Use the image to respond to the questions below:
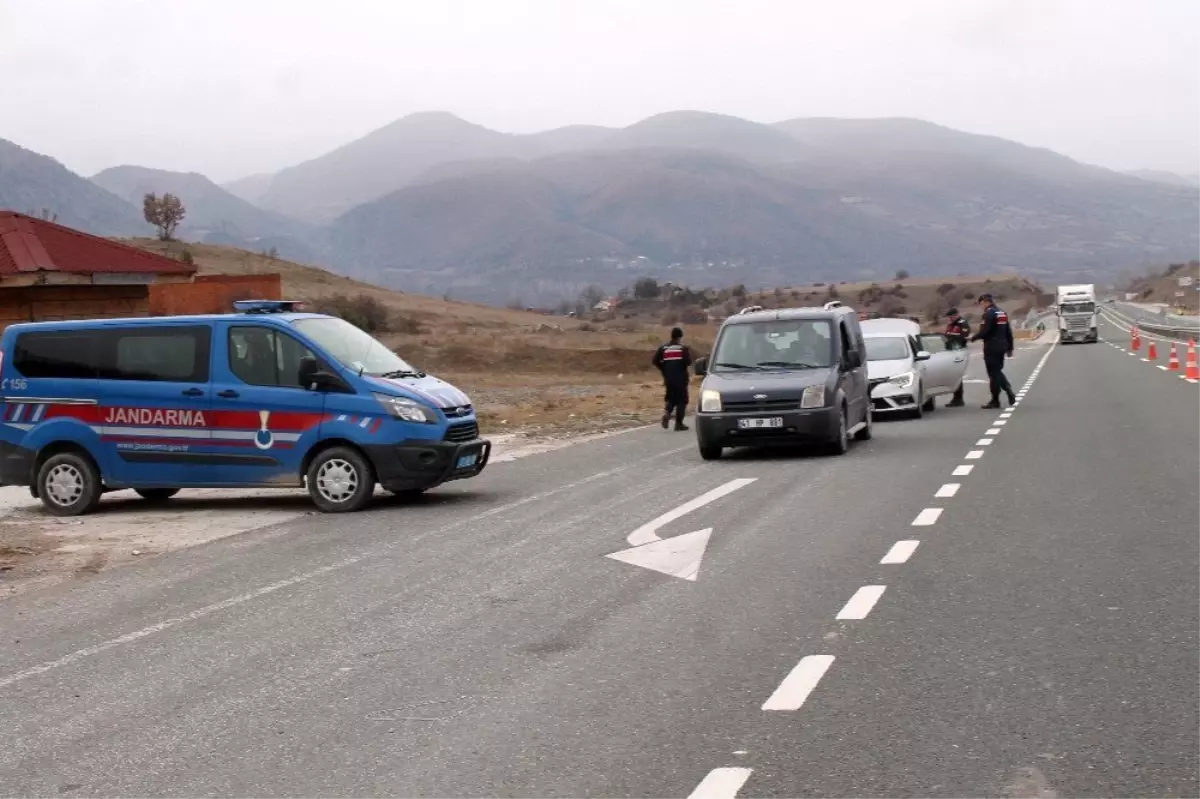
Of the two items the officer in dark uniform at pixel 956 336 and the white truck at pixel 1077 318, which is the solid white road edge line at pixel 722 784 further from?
the white truck at pixel 1077 318

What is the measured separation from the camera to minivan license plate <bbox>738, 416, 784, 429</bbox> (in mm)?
18391

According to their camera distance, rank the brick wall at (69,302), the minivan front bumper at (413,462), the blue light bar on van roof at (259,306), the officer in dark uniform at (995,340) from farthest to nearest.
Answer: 1. the brick wall at (69,302)
2. the officer in dark uniform at (995,340)
3. the blue light bar on van roof at (259,306)
4. the minivan front bumper at (413,462)

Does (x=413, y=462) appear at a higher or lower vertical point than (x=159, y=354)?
lower

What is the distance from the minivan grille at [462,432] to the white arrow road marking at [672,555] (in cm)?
357

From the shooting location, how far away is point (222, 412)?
14.8 m

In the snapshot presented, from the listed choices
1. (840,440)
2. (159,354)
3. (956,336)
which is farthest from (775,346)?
(956,336)

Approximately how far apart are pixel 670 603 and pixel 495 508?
538 centimetres

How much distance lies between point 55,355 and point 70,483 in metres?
1.25

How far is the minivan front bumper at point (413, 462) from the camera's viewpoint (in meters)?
14.4

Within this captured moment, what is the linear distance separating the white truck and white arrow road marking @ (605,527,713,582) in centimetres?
6782

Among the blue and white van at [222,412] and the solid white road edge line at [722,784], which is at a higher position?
the blue and white van at [222,412]

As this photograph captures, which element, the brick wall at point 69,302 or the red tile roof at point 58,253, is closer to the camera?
the brick wall at point 69,302

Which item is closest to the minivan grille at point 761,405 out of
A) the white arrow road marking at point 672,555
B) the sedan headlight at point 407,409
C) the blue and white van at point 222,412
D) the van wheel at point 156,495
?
the blue and white van at point 222,412

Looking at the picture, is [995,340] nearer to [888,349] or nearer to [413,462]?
[888,349]
